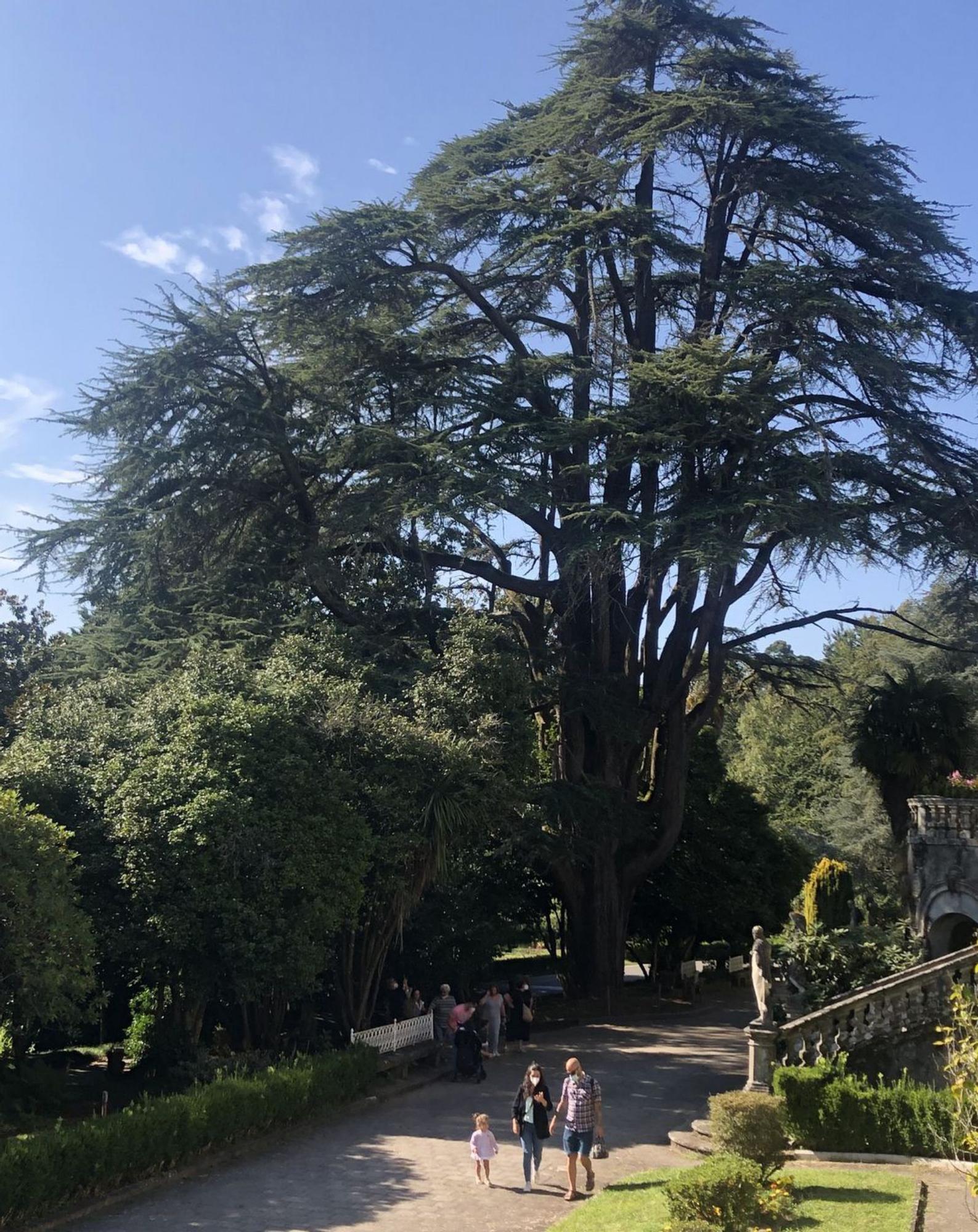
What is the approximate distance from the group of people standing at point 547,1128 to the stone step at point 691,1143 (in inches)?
75.3

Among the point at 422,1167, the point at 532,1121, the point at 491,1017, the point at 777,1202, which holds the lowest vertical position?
the point at 422,1167

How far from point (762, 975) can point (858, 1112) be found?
7.67 ft

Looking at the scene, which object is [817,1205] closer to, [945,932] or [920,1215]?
[920,1215]

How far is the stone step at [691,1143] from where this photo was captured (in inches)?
569

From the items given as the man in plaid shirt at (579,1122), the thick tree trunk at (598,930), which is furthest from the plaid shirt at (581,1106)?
the thick tree trunk at (598,930)

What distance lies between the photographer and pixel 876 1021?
15625 mm

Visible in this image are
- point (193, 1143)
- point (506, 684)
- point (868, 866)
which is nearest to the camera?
point (193, 1143)

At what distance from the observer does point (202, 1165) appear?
1358 cm

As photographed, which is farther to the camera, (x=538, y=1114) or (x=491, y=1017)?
(x=491, y=1017)

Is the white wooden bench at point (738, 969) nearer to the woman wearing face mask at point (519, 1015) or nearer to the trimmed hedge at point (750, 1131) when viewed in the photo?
the woman wearing face mask at point (519, 1015)

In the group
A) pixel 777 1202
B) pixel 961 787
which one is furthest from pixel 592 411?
pixel 777 1202

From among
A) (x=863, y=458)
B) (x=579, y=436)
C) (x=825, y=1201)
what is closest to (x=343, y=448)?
(x=579, y=436)

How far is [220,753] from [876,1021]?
9760 millimetres

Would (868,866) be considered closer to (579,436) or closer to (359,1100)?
(579,436)
